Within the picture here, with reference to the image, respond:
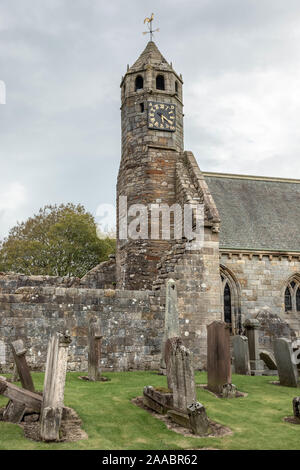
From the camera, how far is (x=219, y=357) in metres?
8.30

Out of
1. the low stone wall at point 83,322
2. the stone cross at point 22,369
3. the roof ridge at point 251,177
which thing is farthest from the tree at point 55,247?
the stone cross at point 22,369

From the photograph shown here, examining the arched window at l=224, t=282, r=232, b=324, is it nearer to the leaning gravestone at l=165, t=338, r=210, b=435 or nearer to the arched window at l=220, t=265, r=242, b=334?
the arched window at l=220, t=265, r=242, b=334

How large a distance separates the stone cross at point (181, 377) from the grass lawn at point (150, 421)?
46 centimetres

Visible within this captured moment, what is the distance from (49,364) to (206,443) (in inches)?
93.1

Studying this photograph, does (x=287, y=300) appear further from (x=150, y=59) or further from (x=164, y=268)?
(x=150, y=59)

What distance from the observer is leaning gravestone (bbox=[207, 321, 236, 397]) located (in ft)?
27.2

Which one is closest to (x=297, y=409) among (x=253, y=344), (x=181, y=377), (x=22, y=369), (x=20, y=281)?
(x=181, y=377)

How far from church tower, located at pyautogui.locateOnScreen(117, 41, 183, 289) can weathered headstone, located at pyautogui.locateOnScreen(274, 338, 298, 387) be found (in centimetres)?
635

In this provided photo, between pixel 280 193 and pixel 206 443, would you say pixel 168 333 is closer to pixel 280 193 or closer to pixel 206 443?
pixel 206 443

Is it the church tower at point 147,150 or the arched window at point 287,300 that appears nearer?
the church tower at point 147,150

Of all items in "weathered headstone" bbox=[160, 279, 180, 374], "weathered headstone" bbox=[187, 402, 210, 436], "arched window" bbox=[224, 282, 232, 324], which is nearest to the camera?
"weathered headstone" bbox=[187, 402, 210, 436]

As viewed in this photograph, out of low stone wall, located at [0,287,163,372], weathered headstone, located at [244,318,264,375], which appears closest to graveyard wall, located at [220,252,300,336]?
weathered headstone, located at [244,318,264,375]

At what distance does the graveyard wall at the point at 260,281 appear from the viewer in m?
18.9

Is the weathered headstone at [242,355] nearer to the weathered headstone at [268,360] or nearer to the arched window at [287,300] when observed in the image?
the weathered headstone at [268,360]
